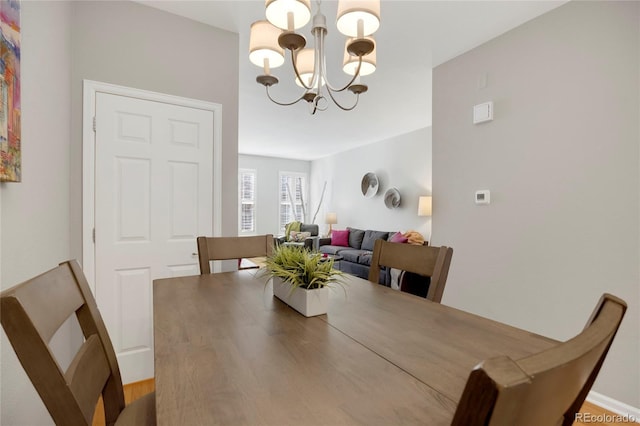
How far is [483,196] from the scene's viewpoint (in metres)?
2.56

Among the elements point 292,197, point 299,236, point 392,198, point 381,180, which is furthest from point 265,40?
point 292,197

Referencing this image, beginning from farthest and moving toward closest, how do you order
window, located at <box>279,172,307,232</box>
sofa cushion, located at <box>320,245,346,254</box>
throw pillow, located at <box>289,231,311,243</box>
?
window, located at <box>279,172,307,232</box>
throw pillow, located at <box>289,231,311,243</box>
sofa cushion, located at <box>320,245,346,254</box>

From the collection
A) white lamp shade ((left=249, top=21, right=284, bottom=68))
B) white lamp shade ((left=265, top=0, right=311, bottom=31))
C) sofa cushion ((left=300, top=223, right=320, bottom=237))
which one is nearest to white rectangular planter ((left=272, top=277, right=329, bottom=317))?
white lamp shade ((left=265, top=0, right=311, bottom=31))

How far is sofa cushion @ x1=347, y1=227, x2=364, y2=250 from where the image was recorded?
243 inches

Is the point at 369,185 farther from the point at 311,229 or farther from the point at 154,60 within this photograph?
the point at 154,60

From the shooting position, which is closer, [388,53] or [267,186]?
[388,53]

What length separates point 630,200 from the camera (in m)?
1.83

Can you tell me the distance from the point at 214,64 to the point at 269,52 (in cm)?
103

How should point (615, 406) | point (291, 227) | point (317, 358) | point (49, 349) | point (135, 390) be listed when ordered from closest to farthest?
point (49, 349) < point (317, 358) < point (615, 406) < point (135, 390) < point (291, 227)

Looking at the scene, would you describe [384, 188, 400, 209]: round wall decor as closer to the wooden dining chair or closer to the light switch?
the light switch

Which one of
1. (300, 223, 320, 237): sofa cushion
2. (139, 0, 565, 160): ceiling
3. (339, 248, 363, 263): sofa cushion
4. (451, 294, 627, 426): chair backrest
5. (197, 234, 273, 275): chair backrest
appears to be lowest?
(339, 248, 363, 263): sofa cushion

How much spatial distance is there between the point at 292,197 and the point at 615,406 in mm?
7229

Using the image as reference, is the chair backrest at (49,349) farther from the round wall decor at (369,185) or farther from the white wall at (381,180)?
the round wall decor at (369,185)

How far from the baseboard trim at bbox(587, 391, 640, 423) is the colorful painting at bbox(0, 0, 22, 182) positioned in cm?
317
